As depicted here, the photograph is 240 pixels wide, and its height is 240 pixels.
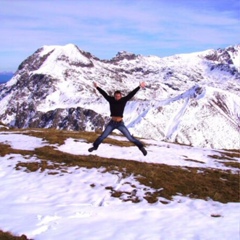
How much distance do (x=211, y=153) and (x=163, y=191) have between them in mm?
20254

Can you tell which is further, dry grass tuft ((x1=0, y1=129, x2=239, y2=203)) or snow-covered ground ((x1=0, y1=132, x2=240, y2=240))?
dry grass tuft ((x1=0, y1=129, x2=239, y2=203))

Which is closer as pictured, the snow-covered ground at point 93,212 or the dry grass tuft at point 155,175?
the snow-covered ground at point 93,212

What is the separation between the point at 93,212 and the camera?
16719 millimetres

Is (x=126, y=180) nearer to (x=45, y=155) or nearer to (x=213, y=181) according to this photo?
(x=213, y=181)

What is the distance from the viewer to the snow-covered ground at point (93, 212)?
1437cm

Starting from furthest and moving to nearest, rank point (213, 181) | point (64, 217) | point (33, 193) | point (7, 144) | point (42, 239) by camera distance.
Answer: point (7, 144) → point (213, 181) → point (33, 193) → point (64, 217) → point (42, 239)

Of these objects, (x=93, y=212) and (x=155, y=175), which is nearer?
(x=93, y=212)

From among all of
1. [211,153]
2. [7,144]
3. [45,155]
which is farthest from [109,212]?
[211,153]

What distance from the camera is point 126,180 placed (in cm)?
2197

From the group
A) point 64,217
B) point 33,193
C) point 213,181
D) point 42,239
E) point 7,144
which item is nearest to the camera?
point 42,239

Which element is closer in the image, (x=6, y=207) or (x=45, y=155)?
(x=6, y=207)

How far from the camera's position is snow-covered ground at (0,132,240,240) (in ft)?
47.1

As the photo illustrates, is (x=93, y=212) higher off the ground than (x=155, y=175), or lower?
lower

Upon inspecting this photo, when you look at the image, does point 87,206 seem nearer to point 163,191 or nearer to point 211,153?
point 163,191
